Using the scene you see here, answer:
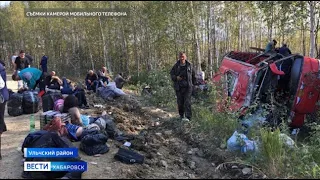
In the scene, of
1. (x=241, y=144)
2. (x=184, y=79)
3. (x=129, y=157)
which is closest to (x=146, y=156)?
(x=129, y=157)

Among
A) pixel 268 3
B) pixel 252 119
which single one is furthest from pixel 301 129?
pixel 268 3

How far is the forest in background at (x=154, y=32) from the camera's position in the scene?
20875mm

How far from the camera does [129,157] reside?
5.30 m

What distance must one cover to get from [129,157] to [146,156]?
1.37ft

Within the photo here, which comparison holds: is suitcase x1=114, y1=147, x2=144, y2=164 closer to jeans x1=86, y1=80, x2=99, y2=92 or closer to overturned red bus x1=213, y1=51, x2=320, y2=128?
overturned red bus x1=213, y1=51, x2=320, y2=128

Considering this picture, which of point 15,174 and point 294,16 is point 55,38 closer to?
point 294,16

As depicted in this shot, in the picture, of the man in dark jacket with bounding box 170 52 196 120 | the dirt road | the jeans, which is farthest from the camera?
the jeans

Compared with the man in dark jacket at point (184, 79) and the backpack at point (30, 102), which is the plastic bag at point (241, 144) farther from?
the backpack at point (30, 102)

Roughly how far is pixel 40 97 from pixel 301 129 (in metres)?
6.57

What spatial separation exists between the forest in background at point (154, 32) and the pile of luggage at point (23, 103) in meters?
9.53

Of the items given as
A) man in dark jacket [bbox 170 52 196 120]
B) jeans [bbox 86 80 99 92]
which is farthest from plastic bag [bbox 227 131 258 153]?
jeans [bbox 86 80 99 92]

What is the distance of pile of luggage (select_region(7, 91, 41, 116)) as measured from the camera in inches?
363

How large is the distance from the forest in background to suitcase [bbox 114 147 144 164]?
9.69 meters

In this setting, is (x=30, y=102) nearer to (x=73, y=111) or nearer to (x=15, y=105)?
(x=15, y=105)
